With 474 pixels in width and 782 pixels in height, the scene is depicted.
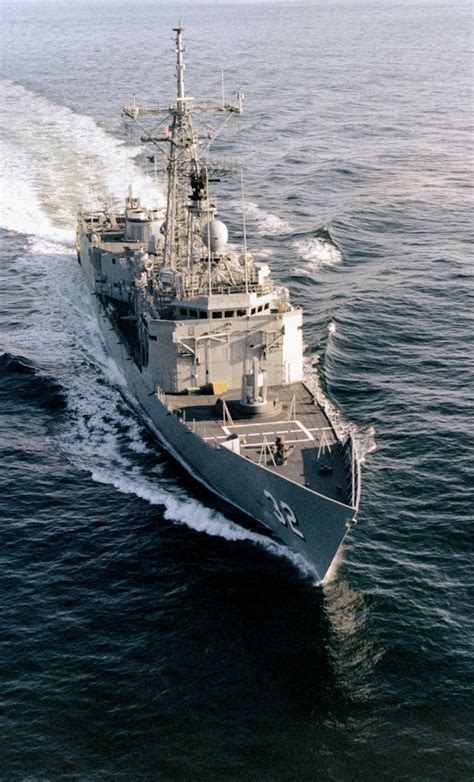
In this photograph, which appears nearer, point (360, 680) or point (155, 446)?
point (360, 680)

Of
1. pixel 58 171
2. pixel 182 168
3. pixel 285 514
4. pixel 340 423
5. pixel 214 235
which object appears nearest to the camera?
pixel 285 514

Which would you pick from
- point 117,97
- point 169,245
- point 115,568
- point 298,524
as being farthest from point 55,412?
point 117,97

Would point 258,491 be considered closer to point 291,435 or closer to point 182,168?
point 291,435

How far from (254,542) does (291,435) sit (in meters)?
3.82

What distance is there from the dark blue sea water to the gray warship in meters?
1.42

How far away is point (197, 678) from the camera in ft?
69.4

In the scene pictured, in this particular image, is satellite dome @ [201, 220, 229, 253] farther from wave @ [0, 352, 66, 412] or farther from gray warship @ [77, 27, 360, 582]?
wave @ [0, 352, 66, 412]

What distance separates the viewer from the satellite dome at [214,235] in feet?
103

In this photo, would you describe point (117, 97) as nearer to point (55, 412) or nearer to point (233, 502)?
point (55, 412)

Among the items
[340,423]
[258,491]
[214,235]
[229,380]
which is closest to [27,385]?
[229,380]

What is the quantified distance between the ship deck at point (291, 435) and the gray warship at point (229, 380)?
55 mm

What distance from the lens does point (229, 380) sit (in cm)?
3200

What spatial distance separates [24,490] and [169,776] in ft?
44.6

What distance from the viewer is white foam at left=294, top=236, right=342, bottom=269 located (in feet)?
163
